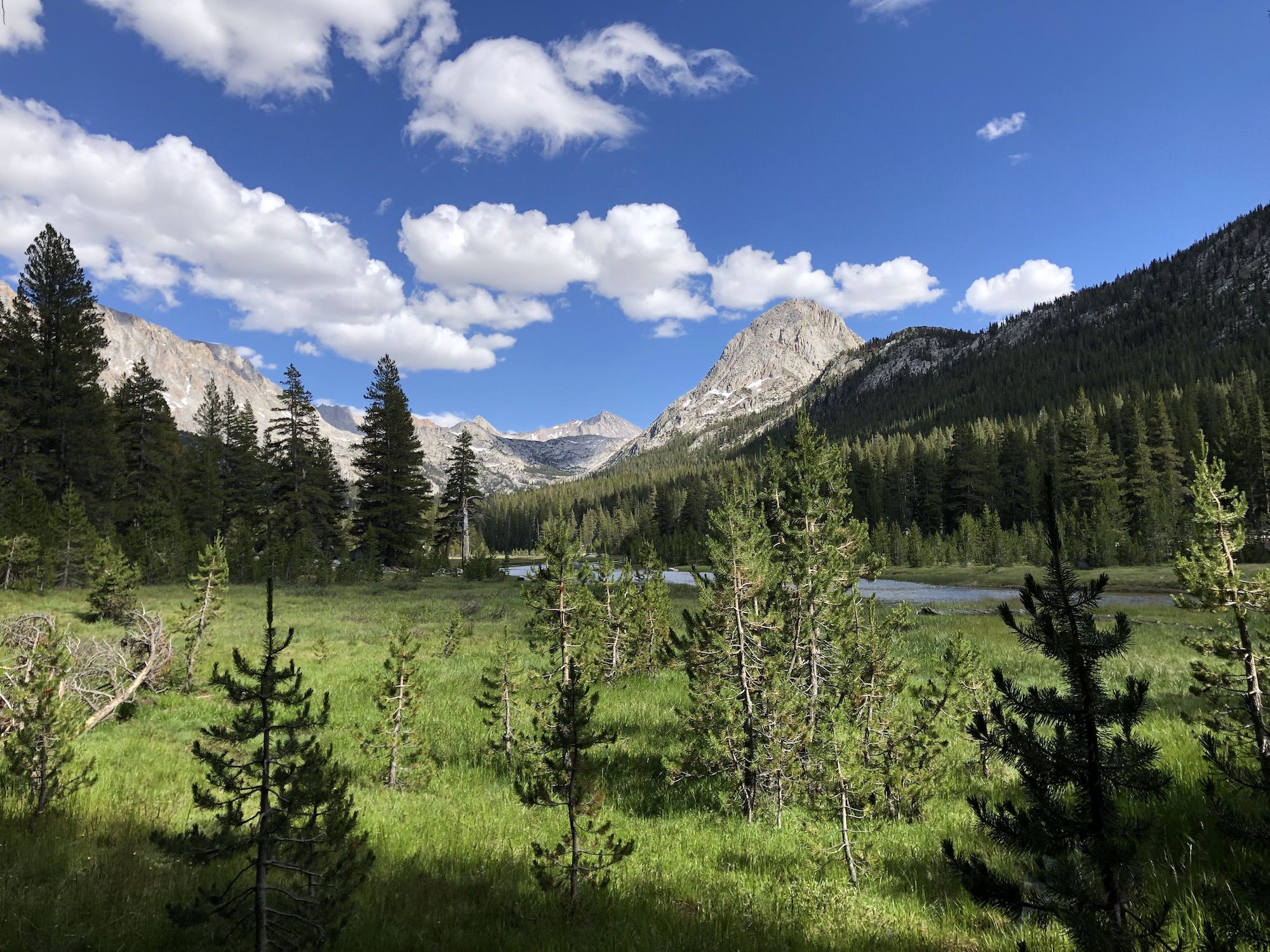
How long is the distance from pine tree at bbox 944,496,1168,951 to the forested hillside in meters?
2.50

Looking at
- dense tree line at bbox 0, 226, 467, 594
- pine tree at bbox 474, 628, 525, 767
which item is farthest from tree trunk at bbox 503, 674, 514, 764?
dense tree line at bbox 0, 226, 467, 594

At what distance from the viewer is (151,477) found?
144ft

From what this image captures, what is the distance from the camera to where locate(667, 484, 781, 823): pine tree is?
838 cm

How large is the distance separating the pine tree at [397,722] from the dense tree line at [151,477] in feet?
45.1

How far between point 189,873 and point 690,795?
6.78m

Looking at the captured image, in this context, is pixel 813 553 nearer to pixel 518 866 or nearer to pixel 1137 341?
pixel 518 866

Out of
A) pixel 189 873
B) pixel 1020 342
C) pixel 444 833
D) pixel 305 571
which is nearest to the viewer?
pixel 189 873

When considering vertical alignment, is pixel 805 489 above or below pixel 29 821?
above

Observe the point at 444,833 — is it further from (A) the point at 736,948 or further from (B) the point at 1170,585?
(B) the point at 1170,585

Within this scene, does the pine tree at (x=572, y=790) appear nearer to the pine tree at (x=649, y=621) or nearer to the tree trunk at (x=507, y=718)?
the tree trunk at (x=507, y=718)

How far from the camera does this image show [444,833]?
8.16 metres

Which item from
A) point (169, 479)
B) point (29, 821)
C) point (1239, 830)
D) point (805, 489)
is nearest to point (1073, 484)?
point (805, 489)

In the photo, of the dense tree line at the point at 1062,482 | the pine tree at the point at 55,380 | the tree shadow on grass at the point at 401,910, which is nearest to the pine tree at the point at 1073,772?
the tree shadow on grass at the point at 401,910

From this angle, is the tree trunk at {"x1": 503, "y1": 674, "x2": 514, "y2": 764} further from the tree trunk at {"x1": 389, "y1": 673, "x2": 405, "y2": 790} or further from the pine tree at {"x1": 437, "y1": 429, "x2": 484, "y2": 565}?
the pine tree at {"x1": 437, "y1": 429, "x2": 484, "y2": 565}
